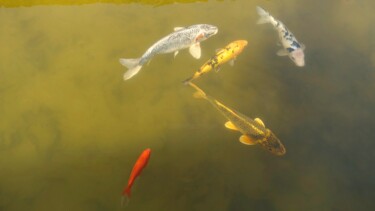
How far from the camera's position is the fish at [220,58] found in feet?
11.6

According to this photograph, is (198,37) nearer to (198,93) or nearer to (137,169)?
(198,93)

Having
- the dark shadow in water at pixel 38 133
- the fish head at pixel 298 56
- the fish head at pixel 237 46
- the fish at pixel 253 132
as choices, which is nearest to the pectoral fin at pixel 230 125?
the fish at pixel 253 132

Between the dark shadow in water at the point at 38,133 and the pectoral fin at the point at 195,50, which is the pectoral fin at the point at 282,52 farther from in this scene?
the dark shadow in water at the point at 38,133

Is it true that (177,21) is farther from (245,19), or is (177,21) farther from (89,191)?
(89,191)

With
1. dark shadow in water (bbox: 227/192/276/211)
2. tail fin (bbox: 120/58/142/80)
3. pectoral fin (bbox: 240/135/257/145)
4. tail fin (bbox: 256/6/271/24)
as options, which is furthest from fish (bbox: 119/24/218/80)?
dark shadow in water (bbox: 227/192/276/211)

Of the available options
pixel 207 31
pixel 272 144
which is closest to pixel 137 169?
pixel 272 144

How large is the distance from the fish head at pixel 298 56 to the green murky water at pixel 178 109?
0.08 m

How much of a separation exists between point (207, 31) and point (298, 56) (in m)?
1.05

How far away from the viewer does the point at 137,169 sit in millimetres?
2914

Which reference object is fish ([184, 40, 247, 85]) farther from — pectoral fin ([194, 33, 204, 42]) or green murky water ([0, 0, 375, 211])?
pectoral fin ([194, 33, 204, 42])

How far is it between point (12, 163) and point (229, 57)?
2427mm

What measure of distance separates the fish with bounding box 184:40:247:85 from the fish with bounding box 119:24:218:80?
0.19 metres

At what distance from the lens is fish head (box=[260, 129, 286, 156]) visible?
123 inches

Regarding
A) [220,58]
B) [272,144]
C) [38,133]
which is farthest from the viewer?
[220,58]
